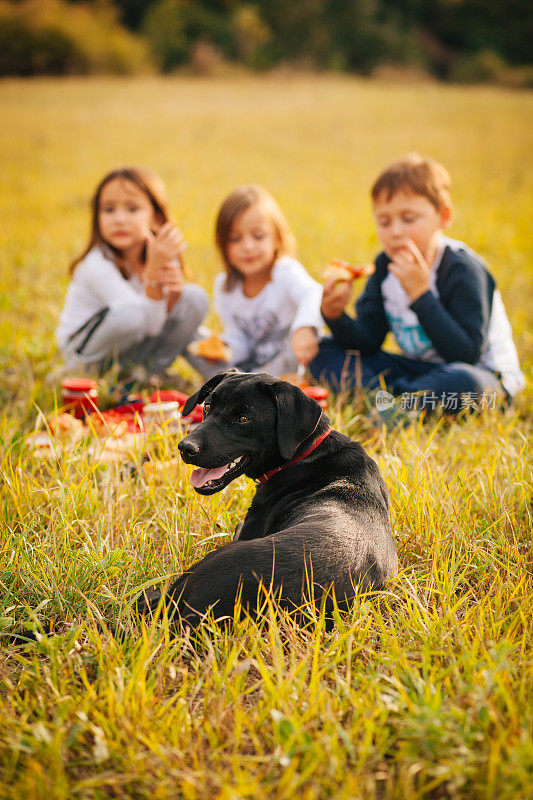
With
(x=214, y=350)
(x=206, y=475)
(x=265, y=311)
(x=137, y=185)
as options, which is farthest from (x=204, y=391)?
(x=137, y=185)

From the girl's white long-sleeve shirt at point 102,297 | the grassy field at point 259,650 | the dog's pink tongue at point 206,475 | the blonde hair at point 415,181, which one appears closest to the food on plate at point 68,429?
the grassy field at point 259,650

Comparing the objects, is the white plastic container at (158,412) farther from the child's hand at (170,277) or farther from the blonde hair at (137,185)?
the blonde hair at (137,185)

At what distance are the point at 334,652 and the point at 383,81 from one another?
34.4 meters

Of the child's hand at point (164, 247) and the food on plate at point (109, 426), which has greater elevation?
the child's hand at point (164, 247)

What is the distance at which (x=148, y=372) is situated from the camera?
165 inches

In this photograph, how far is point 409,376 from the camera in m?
3.82

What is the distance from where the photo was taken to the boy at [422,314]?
3.30 metres

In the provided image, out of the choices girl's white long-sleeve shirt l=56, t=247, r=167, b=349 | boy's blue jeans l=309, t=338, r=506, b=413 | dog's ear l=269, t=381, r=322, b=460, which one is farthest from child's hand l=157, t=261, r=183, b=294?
dog's ear l=269, t=381, r=322, b=460

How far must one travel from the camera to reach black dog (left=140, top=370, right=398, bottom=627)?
1615 mm

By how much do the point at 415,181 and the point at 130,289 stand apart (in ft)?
6.56

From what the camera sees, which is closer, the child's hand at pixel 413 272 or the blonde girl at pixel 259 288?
the child's hand at pixel 413 272

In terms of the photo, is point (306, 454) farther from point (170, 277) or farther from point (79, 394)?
point (170, 277)

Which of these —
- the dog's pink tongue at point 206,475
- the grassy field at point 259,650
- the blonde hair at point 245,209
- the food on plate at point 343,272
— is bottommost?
the grassy field at point 259,650

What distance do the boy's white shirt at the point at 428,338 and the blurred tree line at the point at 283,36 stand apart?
19.7 meters
